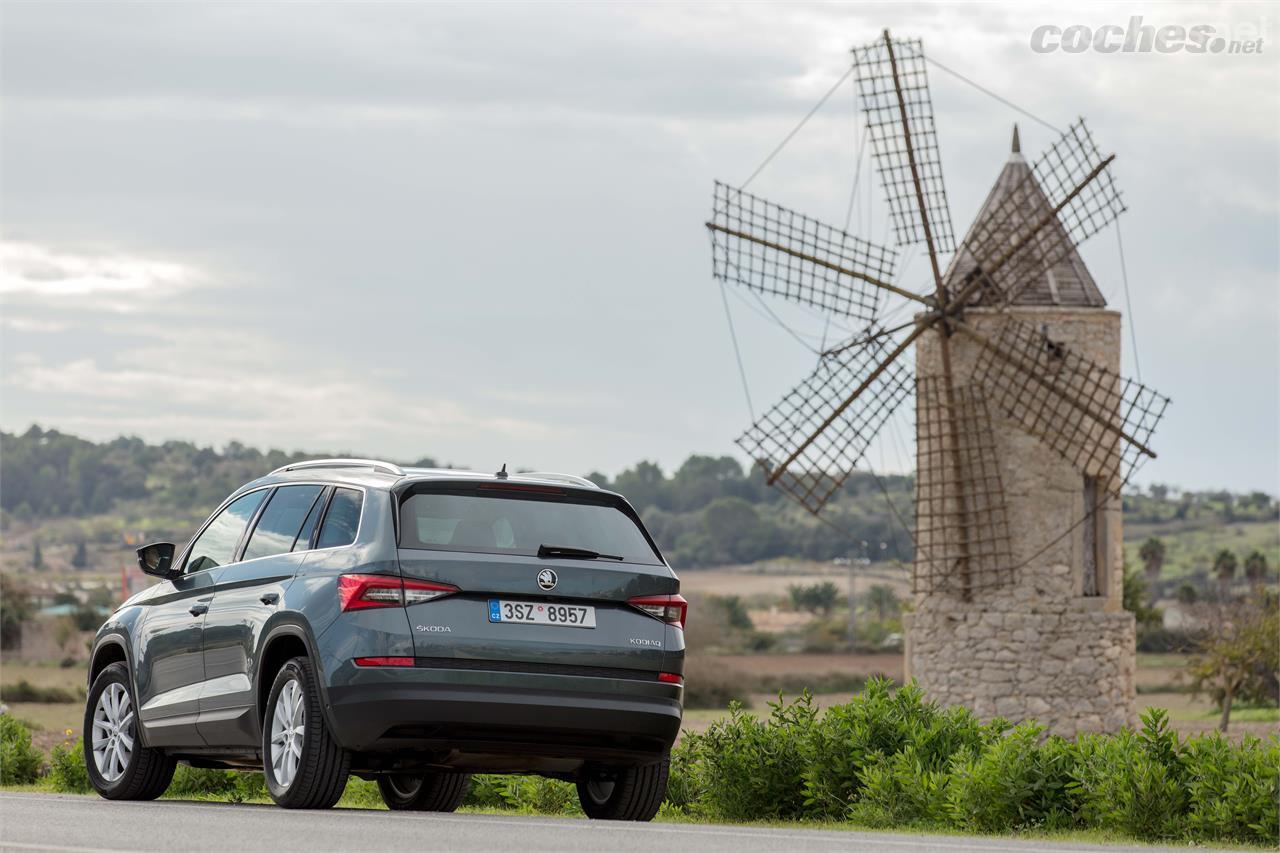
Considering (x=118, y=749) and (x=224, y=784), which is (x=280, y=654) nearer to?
(x=118, y=749)

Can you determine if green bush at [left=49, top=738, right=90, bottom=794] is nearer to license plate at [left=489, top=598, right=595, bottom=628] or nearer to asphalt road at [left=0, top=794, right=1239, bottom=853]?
asphalt road at [left=0, top=794, right=1239, bottom=853]

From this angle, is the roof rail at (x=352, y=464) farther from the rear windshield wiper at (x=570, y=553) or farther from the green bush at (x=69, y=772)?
the green bush at (x=69, y=772)

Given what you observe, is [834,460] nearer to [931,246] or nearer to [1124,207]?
[931,246]

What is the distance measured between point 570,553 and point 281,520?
2041mm

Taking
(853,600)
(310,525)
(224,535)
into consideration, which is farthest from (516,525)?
(853,600)

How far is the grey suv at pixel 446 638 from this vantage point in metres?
11.5

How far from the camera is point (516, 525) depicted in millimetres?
11922

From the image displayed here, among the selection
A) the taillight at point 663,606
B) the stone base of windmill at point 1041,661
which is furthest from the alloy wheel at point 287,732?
the stone base of windmill at point 1041,661

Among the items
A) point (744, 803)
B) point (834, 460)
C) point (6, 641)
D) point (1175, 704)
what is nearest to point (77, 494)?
point (6, 641)

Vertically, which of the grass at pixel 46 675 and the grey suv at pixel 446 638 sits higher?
the grey suv at pixel 446 638

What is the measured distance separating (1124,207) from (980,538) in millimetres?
6132

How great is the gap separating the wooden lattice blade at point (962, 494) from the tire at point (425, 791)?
19.6 m

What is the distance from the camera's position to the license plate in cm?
1158

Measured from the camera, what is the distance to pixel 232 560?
523 inches
